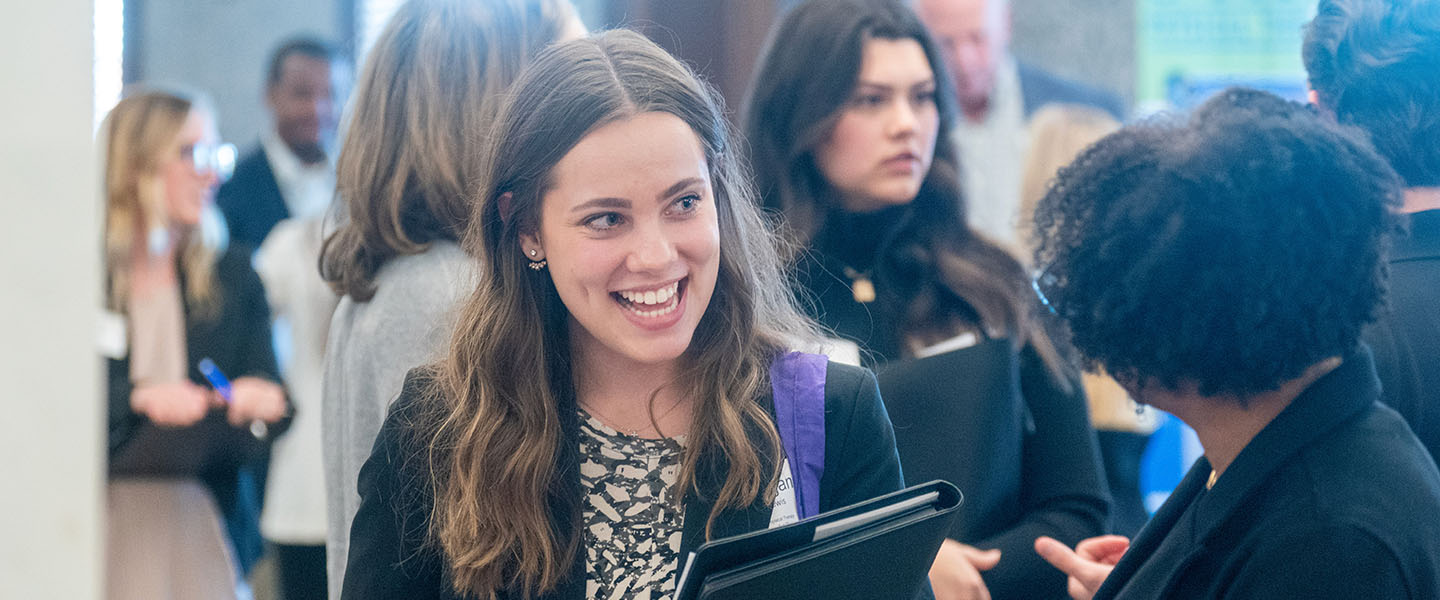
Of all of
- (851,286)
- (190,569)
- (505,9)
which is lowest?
(190,569)

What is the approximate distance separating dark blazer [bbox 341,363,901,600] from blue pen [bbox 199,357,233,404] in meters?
2.00

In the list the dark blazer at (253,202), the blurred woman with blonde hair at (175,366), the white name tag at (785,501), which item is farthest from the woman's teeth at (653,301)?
the dark blazer at (253,202)

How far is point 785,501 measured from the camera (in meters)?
1.42

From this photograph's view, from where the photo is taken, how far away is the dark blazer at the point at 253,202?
185 inches

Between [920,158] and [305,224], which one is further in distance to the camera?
[305,224]

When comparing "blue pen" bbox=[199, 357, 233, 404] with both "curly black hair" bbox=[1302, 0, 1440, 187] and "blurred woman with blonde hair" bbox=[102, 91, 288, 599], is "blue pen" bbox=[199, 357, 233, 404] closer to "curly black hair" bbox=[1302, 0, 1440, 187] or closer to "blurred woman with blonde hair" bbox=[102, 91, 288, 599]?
"blurred woman with blonde hair" bbox=[102, 91, 288, 599]

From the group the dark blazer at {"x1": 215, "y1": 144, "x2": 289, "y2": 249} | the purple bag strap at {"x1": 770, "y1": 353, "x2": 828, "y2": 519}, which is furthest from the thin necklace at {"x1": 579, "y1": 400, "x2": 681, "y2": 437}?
the dark blazer at {"x1": 215, "y1": 144, "x2": 289, "y2": 249}

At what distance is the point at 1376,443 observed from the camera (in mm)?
1291

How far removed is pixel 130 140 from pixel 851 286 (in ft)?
7.64

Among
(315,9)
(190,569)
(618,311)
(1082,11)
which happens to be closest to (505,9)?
(618,311)

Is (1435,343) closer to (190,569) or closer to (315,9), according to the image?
(190,569)

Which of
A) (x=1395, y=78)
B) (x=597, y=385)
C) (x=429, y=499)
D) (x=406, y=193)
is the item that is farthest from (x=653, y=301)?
(x=1395, y=78)

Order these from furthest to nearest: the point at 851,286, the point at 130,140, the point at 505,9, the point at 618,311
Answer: the point at 130,140, the point at 851,286, the point at 505,9, the point at 618,311

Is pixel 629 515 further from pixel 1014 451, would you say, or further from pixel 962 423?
pixel 1014 451
